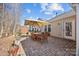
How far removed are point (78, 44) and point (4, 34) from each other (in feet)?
3.38

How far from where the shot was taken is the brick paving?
204cm

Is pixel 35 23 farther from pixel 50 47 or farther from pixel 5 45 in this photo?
pixel 5 45

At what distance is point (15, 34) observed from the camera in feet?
6.75

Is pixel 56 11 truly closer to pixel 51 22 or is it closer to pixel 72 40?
pixel 51 22

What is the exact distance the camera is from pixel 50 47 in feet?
6.78

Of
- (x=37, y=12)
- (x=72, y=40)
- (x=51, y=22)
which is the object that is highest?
(x=37, y=12)

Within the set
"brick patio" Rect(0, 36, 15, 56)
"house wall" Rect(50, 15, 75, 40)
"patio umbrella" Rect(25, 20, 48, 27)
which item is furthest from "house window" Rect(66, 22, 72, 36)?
"brick patio" Rect(0, 36, 15, 56)

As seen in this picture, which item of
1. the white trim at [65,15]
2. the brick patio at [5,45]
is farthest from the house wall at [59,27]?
the brick patio at [5,45]

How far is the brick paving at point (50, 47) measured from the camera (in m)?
2.04

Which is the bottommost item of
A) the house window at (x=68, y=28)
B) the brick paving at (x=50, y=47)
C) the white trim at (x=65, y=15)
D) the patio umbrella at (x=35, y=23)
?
the brick paving at (x=50, y=47)

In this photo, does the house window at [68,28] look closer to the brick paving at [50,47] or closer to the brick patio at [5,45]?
the brick paving at [50,47]

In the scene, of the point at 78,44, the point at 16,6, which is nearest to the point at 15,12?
the point at 16,6

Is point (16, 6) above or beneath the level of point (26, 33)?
above

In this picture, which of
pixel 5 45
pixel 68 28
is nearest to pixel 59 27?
pixel 68 28
